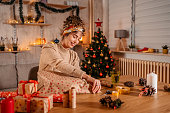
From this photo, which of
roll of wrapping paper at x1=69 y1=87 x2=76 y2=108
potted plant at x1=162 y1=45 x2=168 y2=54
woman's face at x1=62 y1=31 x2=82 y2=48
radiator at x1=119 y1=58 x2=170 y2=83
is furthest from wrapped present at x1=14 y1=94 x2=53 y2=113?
potted plant at x1=162 y1=45 x2=168 y2=54

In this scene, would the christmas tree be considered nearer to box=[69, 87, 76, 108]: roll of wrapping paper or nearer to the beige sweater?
the beige sweater

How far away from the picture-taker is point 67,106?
1165 mm

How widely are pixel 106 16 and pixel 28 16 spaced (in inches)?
96.5

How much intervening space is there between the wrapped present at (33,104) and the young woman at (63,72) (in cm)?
37

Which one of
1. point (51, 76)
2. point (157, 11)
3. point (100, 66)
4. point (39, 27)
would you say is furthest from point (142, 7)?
point (51, 76)

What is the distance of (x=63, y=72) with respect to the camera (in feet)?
5.02

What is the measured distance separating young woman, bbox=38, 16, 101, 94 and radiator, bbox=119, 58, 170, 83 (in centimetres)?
257

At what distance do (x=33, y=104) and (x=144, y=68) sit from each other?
3.56 m

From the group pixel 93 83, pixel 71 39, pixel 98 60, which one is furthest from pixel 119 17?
pixel 93 83

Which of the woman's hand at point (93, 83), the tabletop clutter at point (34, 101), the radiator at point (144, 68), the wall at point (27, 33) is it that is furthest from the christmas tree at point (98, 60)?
the tabletop clutter at point (34, 101)

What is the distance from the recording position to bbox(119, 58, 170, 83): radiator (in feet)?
12.0

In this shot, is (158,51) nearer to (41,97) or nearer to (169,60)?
(169,60)

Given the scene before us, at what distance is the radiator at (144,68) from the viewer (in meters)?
3.65

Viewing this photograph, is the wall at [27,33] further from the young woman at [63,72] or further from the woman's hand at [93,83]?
the woman's hand at [93,83]
